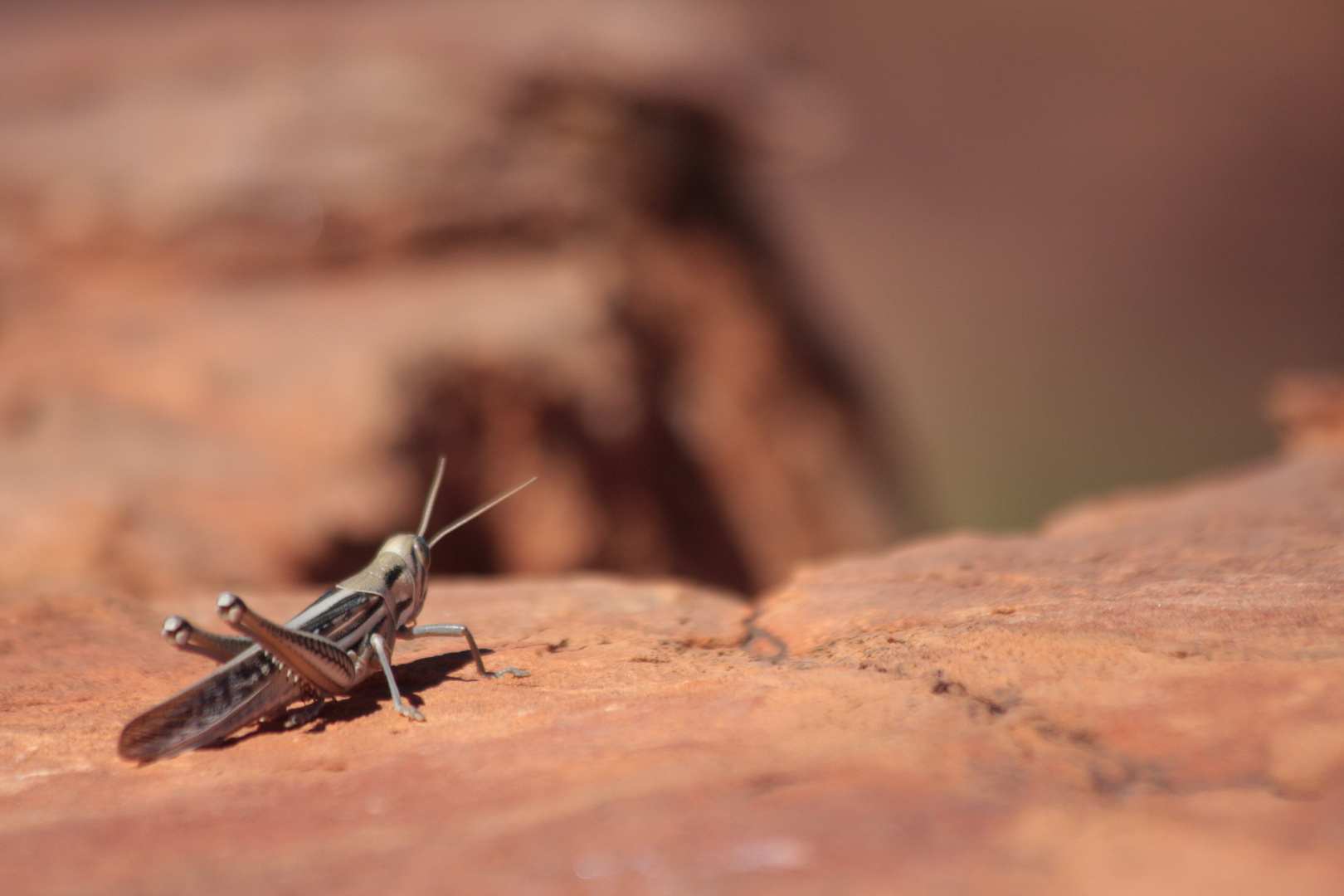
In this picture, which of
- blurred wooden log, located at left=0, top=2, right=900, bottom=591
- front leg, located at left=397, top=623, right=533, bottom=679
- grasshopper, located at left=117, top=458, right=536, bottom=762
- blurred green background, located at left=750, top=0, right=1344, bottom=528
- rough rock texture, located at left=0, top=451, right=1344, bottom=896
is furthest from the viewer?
blurred green background, located at left=750, top=0, right=1344, bottom=528

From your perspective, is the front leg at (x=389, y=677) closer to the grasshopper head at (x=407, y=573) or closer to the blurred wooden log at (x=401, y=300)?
the grasshopper head at (x=407, y=573)

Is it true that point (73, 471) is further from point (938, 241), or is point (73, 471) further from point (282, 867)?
point (938, 241)

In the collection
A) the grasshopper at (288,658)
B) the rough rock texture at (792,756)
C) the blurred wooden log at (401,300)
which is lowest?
the rough rock texture at (792,756)

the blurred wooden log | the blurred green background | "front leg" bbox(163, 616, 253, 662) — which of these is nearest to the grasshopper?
"front leg" bbox(163, 616, 253, 662)

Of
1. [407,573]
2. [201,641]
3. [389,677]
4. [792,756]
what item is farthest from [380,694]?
[792,756]

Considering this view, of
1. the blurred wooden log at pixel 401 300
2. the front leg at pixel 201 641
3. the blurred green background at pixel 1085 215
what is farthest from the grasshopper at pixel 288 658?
the blurred green background at pixel 1085 215

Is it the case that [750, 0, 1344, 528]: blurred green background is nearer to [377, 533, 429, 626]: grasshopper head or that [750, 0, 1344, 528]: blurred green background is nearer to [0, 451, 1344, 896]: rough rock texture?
[0, 451, 1344, 896]: rough rock texture

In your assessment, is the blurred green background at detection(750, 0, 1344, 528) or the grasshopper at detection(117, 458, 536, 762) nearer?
the grasshopper at detection(117, 458, 536, 762)

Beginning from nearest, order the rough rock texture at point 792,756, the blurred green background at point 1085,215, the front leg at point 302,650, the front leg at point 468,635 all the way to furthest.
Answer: the rough rock texture at point 792,756 → the front leg at point 302,650 → the front leg at point 468,635 → the blurred green background at point 1085,215
